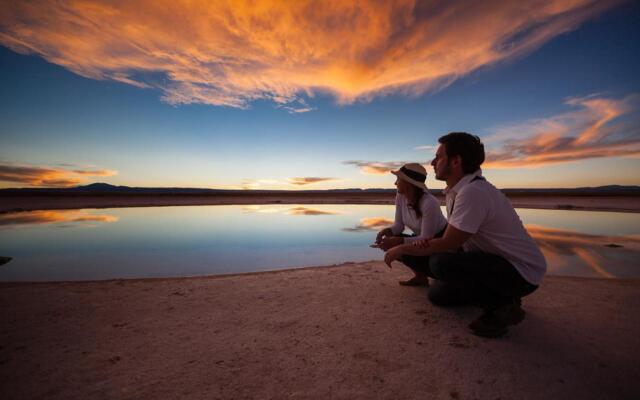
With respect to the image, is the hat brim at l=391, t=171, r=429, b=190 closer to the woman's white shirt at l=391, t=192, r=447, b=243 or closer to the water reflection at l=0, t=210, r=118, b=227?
the woman's white shirt at l=391, t=192, r=447, b=243

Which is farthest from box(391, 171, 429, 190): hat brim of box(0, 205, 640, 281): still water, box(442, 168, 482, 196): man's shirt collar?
box(0, 205, 640, 281): still water

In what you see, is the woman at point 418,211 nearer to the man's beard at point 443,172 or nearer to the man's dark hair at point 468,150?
the man's beard at point 443,172

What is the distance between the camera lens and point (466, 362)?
2.33 metres

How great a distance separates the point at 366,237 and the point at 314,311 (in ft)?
19.5

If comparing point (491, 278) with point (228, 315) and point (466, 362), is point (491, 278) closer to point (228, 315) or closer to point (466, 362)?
point (466, 362)

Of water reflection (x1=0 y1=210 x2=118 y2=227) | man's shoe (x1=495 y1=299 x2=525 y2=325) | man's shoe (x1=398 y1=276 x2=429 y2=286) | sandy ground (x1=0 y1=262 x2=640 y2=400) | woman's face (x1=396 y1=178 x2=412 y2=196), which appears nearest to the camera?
sandy ground (x1=0 y1=262 x2=640 y2=400)

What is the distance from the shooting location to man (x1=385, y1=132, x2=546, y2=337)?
256 centimetres

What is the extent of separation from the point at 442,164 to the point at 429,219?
0.95 meters

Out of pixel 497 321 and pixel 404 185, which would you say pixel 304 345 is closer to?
pixel 497 321

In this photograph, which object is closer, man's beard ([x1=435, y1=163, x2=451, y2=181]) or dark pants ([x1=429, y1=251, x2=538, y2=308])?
dark pants ([x1=429, y1=251, x2=538, y2=308])

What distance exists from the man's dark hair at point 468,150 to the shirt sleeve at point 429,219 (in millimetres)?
872

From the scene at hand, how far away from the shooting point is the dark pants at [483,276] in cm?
267

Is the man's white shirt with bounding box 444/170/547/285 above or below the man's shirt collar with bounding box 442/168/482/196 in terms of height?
below

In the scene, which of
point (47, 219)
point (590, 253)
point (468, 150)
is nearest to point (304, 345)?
point (468, 150)
